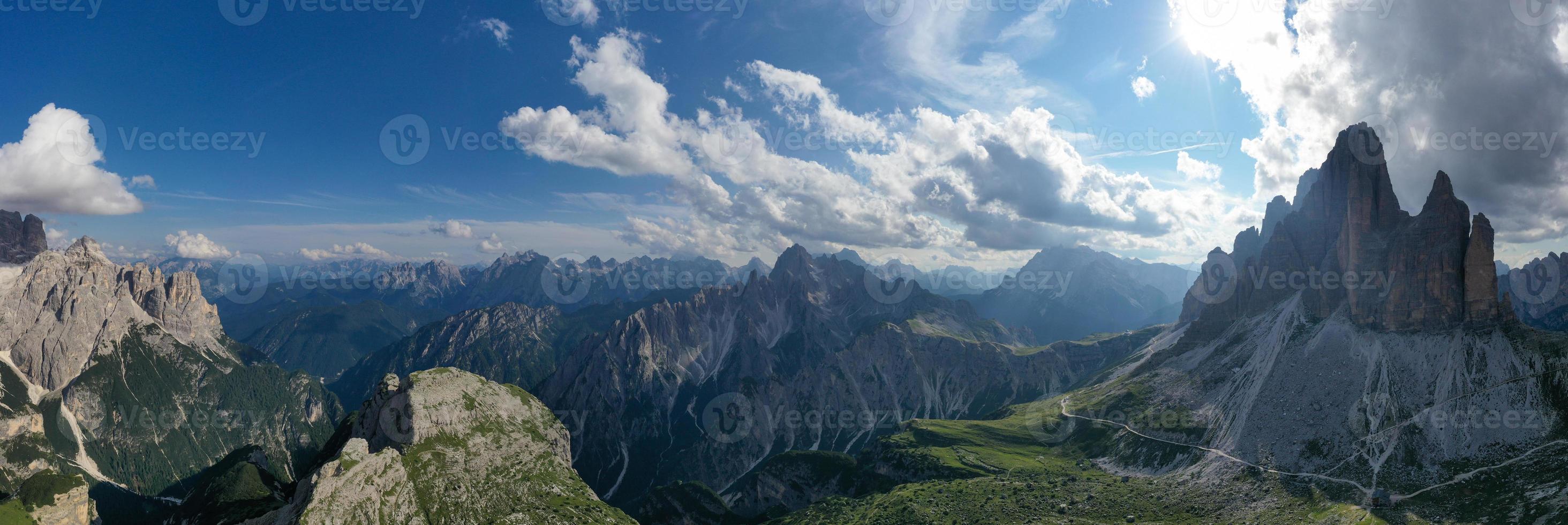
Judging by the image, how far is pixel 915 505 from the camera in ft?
565

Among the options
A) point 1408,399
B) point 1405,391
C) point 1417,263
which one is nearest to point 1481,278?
point 1417,263

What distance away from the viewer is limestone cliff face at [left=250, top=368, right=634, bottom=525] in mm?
119188

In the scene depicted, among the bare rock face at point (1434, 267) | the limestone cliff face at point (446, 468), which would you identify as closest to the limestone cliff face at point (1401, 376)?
the bare rock face at point (1434, 267)

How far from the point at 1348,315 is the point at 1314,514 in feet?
358

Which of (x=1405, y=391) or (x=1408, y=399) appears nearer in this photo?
(x=1408, y=399)

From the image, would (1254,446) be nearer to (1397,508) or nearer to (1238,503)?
(1238,503)

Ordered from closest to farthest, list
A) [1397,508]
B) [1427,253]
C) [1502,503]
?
[1502,503] → [1397,508] → [1427,253]

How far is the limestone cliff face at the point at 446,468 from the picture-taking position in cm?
11919

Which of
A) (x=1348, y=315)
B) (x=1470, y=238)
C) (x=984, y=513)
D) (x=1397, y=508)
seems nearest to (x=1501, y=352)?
(x=1470, y=238)

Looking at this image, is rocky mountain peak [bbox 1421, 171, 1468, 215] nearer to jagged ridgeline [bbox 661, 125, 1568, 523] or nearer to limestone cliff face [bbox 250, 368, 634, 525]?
jagged ridgeline [bbox 661, 125, 1568, 523]

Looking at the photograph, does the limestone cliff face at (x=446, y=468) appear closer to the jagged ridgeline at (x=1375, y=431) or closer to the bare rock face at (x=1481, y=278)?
the jagged ridgeline at (x=1375, y=431)

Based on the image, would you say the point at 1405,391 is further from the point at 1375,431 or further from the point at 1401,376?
the point at 1375,431

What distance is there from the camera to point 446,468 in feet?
468

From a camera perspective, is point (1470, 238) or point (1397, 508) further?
point (1470, 238)
